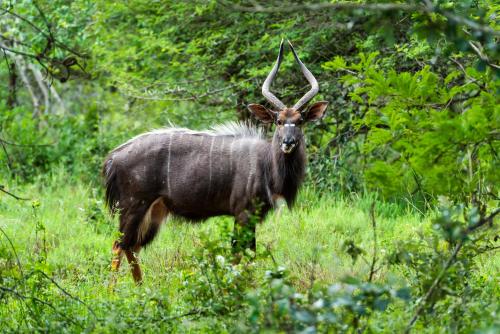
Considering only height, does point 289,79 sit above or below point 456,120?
below

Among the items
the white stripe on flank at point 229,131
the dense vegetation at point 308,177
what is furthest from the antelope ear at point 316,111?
the white stripe on flank at point 229,131

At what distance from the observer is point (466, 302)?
13.5ft

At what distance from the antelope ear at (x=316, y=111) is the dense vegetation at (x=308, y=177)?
0.26 meters

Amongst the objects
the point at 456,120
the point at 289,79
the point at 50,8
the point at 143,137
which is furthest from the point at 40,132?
the point at 456,120

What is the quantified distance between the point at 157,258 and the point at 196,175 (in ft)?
2.43

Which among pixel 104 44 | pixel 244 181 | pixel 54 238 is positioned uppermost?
pixel 104 44

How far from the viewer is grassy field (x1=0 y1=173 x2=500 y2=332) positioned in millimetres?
4168

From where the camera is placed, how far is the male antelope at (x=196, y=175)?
22.2 ft

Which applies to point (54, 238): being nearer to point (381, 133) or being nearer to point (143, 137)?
point (143, 137)

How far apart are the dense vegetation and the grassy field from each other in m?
0.02

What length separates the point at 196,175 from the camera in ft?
22.6

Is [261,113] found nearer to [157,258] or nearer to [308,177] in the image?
[157,258]

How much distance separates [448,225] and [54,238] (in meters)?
4.59

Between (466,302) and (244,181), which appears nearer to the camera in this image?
(466,302)
